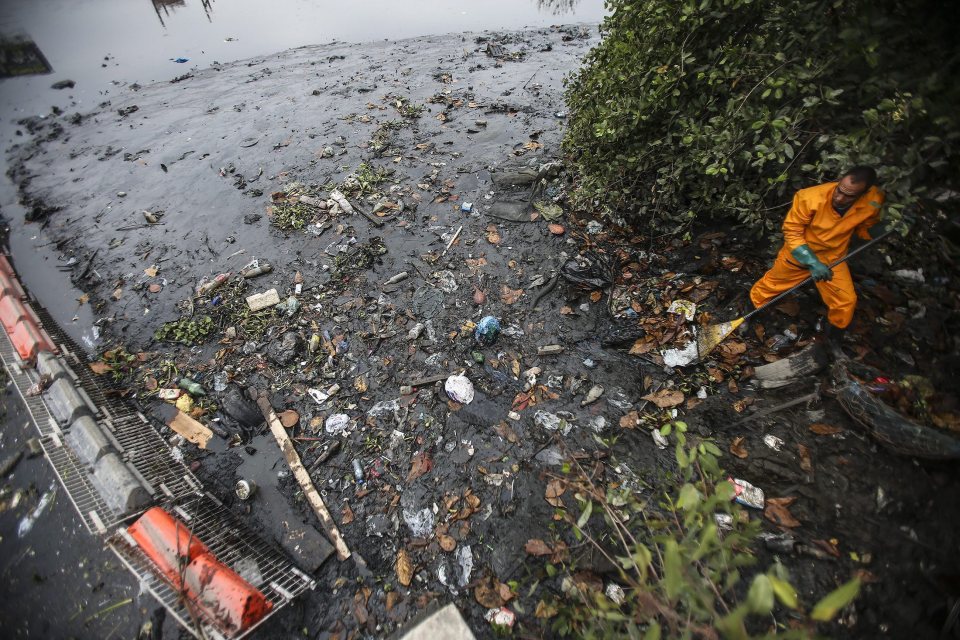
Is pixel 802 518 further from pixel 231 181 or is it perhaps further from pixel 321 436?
pixel 231 181

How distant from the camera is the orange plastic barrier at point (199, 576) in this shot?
2.25m

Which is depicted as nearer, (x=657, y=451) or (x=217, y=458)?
(x=657, y=451)

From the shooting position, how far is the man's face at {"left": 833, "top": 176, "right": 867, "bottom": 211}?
8.91ft

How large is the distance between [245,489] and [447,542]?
191 centimetres

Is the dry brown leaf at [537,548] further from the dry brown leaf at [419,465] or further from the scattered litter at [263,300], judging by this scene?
the scattered litter at [263,300]

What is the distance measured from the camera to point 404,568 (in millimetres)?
2842

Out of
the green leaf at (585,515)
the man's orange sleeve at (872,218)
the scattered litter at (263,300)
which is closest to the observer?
the green leaf at (585,515)

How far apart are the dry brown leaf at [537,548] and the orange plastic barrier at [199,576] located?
1.74 m

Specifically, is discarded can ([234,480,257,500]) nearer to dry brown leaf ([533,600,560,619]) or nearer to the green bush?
dry brown leaf ([533,600,560,619])

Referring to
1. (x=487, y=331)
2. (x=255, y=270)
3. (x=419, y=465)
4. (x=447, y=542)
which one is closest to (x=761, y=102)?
(x=487, y=331)

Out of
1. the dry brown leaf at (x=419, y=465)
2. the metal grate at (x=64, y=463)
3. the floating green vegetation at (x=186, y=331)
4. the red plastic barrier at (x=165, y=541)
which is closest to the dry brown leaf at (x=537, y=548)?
the dry brown leaf at (x=419, y=465)

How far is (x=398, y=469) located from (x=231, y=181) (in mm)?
6317

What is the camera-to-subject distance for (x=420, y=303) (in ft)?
14.8

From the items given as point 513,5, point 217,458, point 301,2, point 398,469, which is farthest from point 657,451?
point 301,2
